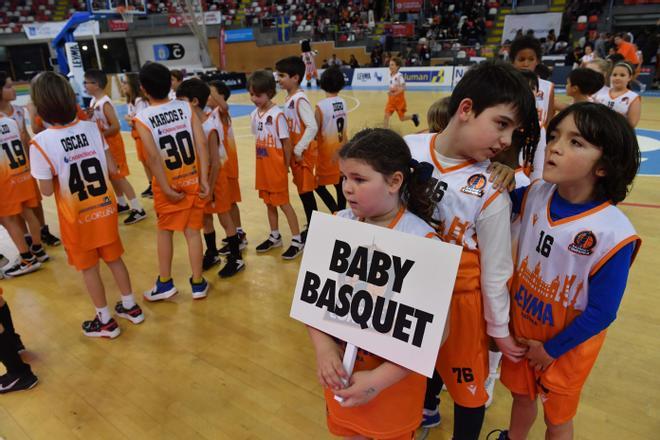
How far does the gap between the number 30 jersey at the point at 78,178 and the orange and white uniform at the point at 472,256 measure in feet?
7.02

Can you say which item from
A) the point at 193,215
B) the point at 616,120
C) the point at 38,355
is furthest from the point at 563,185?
the point at 38,355

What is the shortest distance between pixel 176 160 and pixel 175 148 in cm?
8

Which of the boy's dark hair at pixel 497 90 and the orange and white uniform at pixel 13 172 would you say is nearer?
the boy's dark hair at pixel 497 90

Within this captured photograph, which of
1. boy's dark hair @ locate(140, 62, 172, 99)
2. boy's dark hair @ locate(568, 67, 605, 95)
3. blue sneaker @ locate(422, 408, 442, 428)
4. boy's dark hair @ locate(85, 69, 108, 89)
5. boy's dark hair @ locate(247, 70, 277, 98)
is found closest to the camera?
blue sneaker @ locate(422, 408, 442, 428)

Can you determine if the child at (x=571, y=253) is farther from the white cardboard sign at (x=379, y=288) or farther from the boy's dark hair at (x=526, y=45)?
the boy's dark hair at (x=526, y=45)

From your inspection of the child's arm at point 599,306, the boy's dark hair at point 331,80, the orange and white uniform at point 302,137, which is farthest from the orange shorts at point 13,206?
the child's arm at point 599,306

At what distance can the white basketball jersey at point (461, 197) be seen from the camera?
53.8 inches

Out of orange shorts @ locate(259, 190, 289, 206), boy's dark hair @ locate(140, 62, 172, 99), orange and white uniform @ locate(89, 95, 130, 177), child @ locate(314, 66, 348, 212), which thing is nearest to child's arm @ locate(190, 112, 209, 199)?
boy's dark hair @ locate(140, 62, 172, 99)

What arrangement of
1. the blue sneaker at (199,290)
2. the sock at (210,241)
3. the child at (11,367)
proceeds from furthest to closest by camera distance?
1. the sock at (210,241)
2. the blue sneaker at (199,290)
3. the child at (11,367)

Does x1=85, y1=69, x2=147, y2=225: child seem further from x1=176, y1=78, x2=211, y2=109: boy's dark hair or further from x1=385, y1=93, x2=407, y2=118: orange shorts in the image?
x1=385, y1=93, x2=407, y2=118: orange shorts

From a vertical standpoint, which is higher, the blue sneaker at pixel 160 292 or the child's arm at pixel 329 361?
the child's arm at pixel 329 361

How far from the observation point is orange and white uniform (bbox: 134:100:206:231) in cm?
292

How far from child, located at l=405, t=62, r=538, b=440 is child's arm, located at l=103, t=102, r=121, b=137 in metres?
4.14

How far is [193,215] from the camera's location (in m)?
3.23
